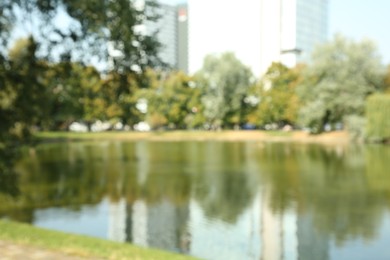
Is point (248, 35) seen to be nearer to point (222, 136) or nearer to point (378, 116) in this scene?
point (222, 136)

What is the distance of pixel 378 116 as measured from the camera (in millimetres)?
44125

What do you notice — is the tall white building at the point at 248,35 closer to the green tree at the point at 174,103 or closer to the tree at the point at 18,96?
the green tree at the point at 174,103

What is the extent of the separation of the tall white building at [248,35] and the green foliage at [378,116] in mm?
9154

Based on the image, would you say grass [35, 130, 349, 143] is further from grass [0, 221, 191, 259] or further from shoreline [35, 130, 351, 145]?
grass [0, 221, 191, 259]

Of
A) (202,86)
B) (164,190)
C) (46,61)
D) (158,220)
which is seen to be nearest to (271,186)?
(164,190)

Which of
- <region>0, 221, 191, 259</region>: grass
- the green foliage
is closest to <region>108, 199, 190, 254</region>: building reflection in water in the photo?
<region>0, 221, 191, 259</region>: grass

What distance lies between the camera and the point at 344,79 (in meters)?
48.5

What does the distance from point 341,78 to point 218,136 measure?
18177 millimetres

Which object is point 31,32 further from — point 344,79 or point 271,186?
point 344,79

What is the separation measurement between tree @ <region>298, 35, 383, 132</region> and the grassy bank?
227cm

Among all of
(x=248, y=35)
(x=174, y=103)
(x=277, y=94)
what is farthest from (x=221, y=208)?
(x=174, y=103)

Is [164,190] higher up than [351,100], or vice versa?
[351,100]

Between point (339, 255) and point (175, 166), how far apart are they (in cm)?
1712

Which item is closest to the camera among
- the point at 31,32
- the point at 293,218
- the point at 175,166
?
the point at 31,32
